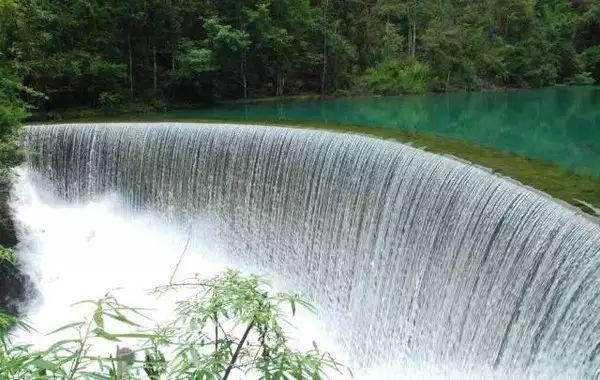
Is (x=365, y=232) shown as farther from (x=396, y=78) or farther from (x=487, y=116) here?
(x=396, y=78)

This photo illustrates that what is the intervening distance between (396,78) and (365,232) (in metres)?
14.5

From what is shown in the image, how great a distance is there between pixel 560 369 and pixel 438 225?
2101 mm

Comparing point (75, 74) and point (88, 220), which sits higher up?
point (75, 74)

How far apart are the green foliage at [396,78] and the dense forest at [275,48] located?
0.05 metres

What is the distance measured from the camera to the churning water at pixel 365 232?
4.44 m

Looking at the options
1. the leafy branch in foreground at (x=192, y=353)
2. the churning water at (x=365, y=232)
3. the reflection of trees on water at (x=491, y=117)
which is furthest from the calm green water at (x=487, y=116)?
the leafy branch in foreground at (x=192, y=353)

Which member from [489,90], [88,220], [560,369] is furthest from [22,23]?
[489,90]

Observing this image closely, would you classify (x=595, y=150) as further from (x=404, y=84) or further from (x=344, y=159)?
(x=404, y=84)

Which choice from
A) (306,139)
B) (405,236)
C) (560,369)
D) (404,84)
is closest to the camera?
(560,369)

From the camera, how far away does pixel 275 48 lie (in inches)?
634

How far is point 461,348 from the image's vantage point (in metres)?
5.23

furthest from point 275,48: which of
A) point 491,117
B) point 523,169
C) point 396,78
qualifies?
point 523,169

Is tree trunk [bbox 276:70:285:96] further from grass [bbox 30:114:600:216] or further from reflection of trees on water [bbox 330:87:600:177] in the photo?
grass [bbox 30:114:600:216]

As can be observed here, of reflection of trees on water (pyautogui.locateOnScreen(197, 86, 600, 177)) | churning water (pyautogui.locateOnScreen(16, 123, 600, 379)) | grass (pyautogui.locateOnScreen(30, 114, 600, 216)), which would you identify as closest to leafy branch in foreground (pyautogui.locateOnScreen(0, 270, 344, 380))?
churning water (pyautogui.locateOnScreen(16, 123, 600, 379))
